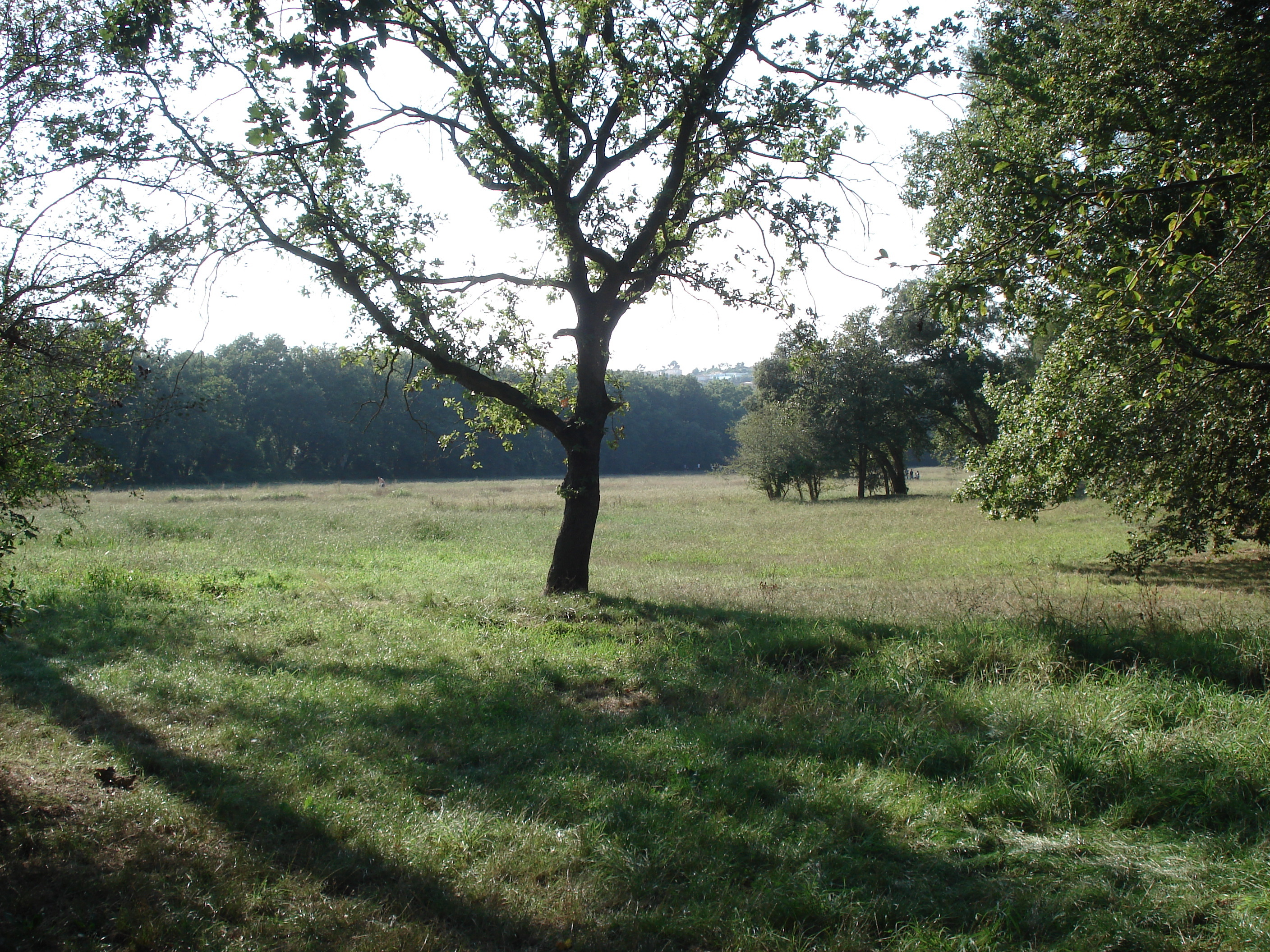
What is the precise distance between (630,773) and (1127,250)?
A: 5.95 m

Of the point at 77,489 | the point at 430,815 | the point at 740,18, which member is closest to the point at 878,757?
the point at 430,815

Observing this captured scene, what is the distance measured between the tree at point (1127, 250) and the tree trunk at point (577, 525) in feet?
20.8

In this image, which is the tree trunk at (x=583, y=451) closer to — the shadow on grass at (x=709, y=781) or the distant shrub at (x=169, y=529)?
the shadow on grass at (x=709, y=781)

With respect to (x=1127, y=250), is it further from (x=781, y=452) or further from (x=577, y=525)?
(x=781, y=452)

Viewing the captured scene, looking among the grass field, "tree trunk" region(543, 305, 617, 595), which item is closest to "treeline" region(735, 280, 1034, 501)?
"tree trunk" region(543, 305, 617, 595)

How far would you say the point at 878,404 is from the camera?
40.3 meters

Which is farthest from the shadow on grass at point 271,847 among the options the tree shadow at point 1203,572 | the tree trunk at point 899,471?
the tree trunk at point 899,471

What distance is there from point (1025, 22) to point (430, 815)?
1749cm

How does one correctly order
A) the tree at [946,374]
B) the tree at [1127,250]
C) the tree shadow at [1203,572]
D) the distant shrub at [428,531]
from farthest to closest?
the tree at [946,374] < the distant shrub at [428,531] < the tree shadow at [1203,572] < the tree at [1127,250]

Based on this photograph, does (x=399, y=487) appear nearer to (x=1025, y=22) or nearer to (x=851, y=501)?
(x=851, y=501)

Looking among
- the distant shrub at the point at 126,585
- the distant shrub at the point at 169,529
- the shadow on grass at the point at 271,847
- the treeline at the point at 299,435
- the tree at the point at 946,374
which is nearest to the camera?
the shadow on grass at the point at 271,847

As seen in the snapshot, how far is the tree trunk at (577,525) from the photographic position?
12.4 m

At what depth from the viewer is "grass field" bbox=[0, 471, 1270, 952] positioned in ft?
12.0

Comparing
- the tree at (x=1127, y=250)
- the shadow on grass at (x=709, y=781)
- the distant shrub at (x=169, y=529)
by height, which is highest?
the tree at (x=1127, y=250)
